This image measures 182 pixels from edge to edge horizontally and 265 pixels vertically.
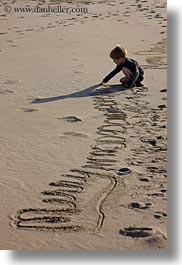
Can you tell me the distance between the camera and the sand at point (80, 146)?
292 centimetres

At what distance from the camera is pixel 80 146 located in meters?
3.90

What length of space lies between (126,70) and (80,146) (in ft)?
5.43

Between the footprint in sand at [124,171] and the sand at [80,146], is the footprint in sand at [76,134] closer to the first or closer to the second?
the sand at [80,146]

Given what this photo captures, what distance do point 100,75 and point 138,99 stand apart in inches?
33.8

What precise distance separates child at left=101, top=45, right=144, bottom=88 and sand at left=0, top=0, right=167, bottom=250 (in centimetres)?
8

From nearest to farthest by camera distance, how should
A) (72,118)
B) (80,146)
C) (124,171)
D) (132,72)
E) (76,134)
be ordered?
(124,171) → (80,146) → (76,134) → (72,118) → (132,72)

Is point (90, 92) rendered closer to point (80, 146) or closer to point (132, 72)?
point (132, 72)

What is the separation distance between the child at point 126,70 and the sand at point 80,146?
0.26ft

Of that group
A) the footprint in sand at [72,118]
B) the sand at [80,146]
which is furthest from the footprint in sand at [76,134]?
the footprint in sand at [72,118]

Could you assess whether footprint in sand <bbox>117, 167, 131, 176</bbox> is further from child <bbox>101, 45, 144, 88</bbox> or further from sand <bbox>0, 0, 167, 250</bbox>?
child <bbox>101, 45, 144, 88</bbox>

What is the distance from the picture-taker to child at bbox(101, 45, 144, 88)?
527 centimetres

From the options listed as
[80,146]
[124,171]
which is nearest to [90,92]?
[80,146]

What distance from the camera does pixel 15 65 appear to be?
6168 millimetres

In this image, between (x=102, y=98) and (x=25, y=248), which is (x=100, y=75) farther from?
(x=25, y=248)
